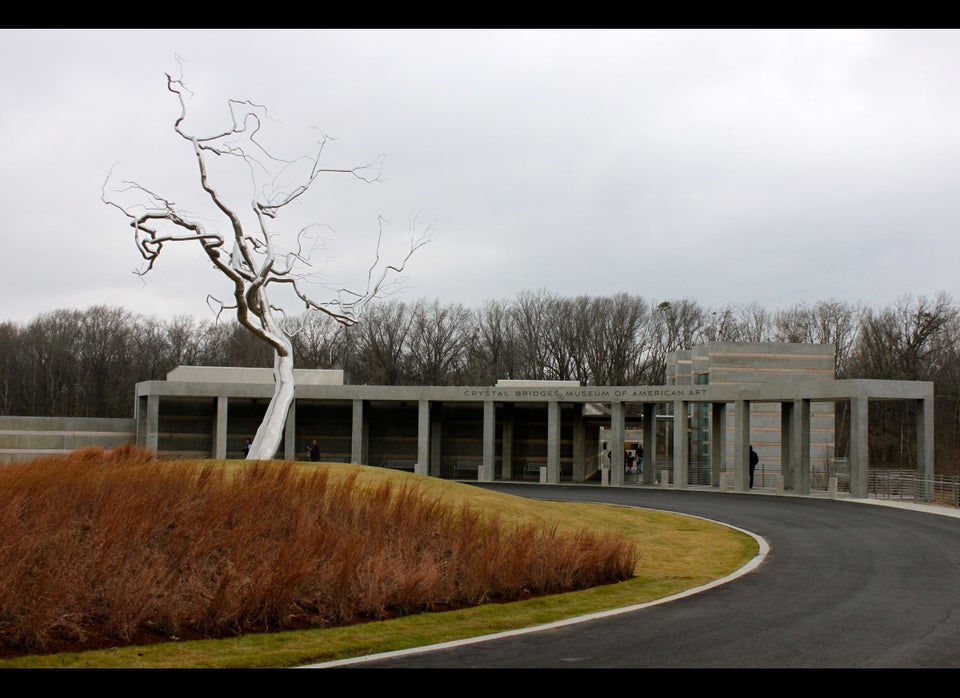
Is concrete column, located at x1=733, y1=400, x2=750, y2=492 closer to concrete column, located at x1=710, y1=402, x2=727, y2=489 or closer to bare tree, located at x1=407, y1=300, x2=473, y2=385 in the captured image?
concrete column, located at x1=710, y1=402, x2=727, y2=489

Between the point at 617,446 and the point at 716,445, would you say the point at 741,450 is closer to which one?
the point at 716,445

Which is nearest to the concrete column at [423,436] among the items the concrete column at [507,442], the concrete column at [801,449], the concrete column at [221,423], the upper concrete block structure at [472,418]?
the upper concrete block structure at [472,418]

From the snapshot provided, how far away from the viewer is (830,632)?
10320 mm

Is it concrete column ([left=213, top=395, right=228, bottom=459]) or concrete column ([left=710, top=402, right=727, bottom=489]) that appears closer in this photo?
concrete column ([left=710, top=402, right=727, bottom=489])

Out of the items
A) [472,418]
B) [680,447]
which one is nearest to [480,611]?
[680,447]

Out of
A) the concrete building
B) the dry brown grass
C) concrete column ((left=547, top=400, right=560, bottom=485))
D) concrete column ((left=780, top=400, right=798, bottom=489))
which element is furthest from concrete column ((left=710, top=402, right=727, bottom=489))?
the dry brown grass

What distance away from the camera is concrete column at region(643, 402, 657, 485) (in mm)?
43406

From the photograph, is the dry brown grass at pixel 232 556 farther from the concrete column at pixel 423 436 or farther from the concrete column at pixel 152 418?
the concrete column at pixel 152 418

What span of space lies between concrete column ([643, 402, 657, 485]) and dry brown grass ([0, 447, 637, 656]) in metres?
27.5

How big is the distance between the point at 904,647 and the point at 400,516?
8249 mm

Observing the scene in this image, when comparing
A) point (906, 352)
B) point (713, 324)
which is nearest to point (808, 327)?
point (713, 324)

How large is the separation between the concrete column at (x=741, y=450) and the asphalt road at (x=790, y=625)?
16.9 meters

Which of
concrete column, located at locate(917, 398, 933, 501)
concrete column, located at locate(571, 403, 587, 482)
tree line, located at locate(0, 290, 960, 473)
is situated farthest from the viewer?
tree line, located at locate(0, 290, 960, 473)

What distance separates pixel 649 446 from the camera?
44812 millimetres
